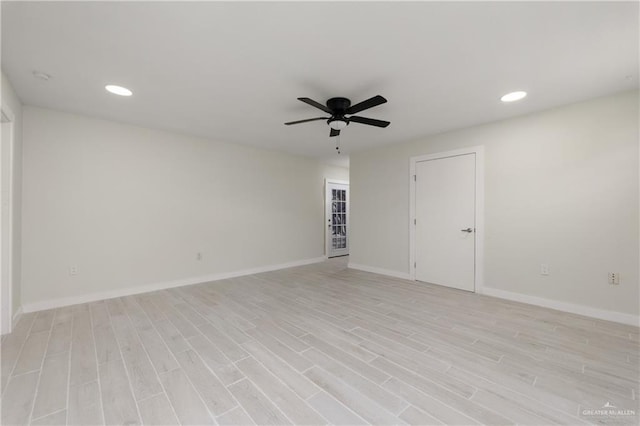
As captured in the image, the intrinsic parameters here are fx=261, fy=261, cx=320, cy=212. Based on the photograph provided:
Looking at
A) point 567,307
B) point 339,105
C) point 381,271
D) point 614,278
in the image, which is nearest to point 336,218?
point 381,271

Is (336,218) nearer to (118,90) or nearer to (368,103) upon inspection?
(368,103)

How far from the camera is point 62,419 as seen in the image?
146cm

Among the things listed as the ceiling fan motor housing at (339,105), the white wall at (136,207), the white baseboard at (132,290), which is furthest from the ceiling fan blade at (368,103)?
the white baseboard at (132,290)

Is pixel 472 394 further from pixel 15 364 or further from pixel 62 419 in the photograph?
pixel 15 364

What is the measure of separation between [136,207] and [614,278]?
6.00 m

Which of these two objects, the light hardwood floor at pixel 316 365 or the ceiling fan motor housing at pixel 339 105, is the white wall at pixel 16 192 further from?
the ceiling fan motor housing at pixel 339 105

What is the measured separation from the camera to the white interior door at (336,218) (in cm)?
663

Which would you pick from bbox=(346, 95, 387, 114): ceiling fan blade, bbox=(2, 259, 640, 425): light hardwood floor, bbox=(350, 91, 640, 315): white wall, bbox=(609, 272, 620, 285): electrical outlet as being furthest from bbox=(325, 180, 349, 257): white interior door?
bbox=(609, 272, 620, 285): electrical outlet

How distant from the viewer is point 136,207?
383 centimetres

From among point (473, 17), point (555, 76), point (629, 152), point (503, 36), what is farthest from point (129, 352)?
point (629, 152)

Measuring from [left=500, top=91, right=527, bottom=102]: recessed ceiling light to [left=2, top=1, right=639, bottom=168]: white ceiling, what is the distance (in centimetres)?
8

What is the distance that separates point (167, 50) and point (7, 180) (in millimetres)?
2154

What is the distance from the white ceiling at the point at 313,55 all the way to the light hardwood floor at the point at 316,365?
7.93ft

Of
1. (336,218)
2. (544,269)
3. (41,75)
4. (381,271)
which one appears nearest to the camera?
(41,75)
